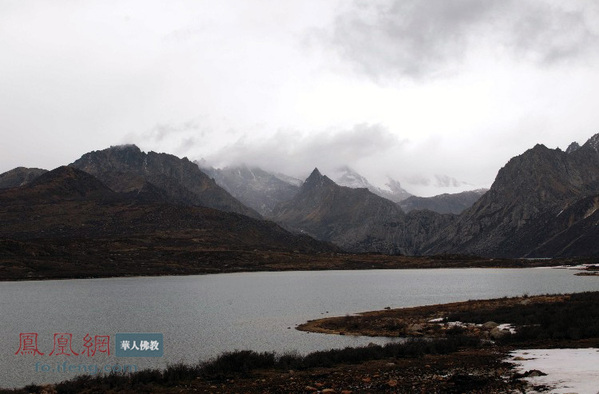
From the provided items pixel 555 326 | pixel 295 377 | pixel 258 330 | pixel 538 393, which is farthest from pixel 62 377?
pixel 555 326

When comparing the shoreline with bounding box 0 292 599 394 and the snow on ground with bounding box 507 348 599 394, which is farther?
the shoreline with bounding box 0 292 599 394

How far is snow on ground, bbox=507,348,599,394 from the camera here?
2139 centimetres

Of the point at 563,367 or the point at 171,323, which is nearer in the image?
the point at 563,367

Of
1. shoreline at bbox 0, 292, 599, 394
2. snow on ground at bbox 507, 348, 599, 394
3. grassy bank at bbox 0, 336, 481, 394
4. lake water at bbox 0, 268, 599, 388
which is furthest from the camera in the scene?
lake water at bbox 0, 268, 599, 388

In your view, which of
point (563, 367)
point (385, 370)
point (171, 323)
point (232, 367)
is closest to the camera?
point (563, 367)

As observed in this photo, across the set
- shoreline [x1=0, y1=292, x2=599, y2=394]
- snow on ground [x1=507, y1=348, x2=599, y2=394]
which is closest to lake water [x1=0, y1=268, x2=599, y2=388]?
shoreline [x1=0, y1=292, x2=599, y2=394]

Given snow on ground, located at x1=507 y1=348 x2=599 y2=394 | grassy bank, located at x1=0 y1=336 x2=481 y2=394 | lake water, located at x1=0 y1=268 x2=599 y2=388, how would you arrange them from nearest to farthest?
snow on ground, located at x1=507 y1=348 x2=599 y2=394 < grassy bank, located at x1=0 y1=336 x2=481 y2=394 < lake water, located at x1=0 y1=268 x2=599 y2=388

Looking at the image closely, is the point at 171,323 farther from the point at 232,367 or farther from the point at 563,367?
the point at 563,367

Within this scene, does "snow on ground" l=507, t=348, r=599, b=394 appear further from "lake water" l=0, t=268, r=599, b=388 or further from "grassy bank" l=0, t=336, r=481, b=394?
"lake water" l=0, t=268, r=599, b=388

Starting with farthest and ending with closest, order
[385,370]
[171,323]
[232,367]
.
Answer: [171,323] < [232,367] < [385,370]

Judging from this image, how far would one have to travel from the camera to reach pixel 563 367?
25766 mm

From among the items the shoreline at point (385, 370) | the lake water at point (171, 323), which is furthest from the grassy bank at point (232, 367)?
the lake water at point (171, 323)

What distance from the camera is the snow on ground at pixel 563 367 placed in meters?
21.4

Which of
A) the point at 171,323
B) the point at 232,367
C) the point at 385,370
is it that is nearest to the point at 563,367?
the point at 385,370
